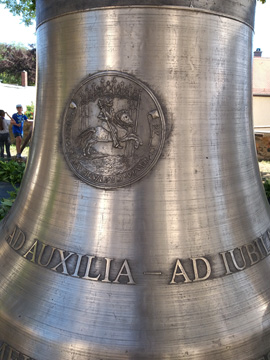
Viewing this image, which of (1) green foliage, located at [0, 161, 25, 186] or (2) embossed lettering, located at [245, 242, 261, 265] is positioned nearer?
(2) embossed lettering, located at [245, 242, 261, 265]

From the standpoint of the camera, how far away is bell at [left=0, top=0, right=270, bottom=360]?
119 cm

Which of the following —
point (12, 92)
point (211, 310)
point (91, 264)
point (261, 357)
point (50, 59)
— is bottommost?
point (261, 357)

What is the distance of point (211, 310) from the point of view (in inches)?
47.9

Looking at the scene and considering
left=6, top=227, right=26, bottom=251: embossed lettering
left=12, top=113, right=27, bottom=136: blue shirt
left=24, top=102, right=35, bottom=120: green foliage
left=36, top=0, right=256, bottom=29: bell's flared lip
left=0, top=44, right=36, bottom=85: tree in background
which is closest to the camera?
left=36, top=0, right=256, bottom=29: bell's flared lip

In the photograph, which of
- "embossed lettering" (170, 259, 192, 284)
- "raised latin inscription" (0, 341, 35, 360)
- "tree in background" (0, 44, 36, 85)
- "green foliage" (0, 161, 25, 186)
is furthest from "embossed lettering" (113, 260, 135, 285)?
"tree in background" (0, 44, 36, 85)

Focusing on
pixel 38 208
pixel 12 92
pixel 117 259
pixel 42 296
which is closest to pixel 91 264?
pixel 117 259

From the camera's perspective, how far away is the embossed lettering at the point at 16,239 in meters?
1.46

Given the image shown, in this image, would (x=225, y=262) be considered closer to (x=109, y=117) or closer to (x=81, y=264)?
(x=81, y=264)

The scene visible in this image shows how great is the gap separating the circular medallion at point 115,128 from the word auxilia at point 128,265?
0.84 ft

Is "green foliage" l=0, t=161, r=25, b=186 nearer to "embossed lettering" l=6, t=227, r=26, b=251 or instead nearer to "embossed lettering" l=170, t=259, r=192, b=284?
"embossed lettering" l=6, t=227, r=26, b=251

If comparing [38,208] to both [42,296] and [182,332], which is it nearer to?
[42,296]

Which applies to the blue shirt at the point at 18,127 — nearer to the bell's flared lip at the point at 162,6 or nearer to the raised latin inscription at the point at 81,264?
the bell's flared lip at the point at 162,6

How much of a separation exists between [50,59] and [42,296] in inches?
32.7

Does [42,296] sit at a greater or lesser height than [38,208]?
lesser
